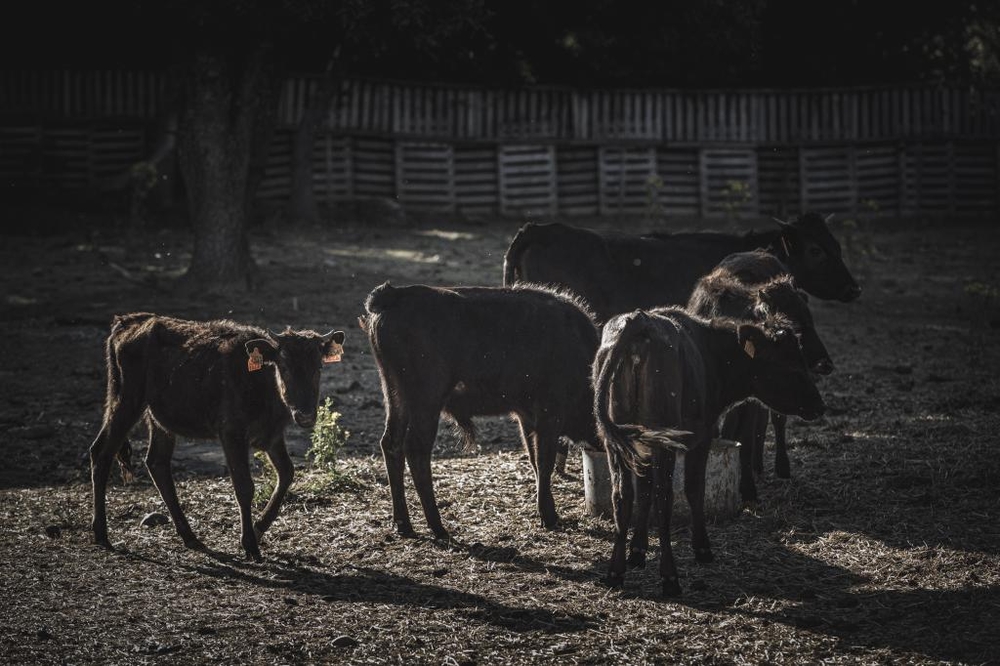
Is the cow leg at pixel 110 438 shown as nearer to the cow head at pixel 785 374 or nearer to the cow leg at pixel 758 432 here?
the cow head at pixel 785 374

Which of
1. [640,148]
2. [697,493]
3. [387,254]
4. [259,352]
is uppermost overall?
[640,148]

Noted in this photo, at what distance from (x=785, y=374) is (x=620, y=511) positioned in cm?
150

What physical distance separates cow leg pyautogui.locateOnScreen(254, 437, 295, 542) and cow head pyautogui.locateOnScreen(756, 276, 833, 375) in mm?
3633

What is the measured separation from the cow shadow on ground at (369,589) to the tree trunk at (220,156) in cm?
1012

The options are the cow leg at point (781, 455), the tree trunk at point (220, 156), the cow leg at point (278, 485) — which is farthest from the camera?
the tree trunk at point (220, 156)

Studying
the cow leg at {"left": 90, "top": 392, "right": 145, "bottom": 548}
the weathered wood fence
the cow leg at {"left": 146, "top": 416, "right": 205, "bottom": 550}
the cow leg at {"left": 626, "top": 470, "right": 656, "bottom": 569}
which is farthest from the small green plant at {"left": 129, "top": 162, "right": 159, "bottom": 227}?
the cow leg at {"left": 626, "top": 470, "right": 656, "bottom": 569}

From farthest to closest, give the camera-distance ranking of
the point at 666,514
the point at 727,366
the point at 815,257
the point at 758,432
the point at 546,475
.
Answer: the point at 815,257 → the point at 758,432 → the point at 546,475 → the point at 727,366 → the point at 666,514

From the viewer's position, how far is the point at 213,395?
8.50 metres

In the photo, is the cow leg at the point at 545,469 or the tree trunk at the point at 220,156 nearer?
the cow leg at the point at 545,469

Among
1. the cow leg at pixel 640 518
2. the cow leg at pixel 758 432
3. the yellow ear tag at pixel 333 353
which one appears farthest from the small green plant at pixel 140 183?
the cow leg at pixel 640 518

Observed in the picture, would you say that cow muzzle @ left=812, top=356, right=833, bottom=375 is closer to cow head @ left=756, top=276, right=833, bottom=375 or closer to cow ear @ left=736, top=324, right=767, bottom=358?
cow head @ left=756, top=276, right=833, bottom=375

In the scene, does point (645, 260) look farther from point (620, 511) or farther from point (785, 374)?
point (620, 511)

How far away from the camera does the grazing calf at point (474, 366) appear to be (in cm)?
863

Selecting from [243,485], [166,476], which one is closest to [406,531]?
[243,485]
